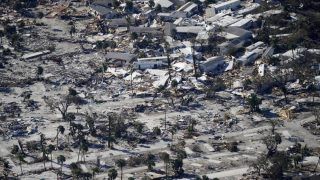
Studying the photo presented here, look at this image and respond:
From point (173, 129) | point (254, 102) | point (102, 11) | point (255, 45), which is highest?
point (102, 11)

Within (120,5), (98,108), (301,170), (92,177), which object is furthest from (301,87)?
(120,5)

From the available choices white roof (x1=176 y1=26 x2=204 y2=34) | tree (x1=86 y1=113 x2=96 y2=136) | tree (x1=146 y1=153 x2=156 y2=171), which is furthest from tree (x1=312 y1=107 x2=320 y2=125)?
white roof (x1=176 y1=26 x2=204 y2=34)

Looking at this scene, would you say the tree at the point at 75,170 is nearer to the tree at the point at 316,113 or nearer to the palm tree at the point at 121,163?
the palm tree at the point at 121,163

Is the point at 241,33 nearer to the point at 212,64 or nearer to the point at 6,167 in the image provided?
the point at 212,64

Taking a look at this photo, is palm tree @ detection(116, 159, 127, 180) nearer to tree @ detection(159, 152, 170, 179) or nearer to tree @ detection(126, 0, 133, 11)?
tree @ detection(159, 152, 170, 179)

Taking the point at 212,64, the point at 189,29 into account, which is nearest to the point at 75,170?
the point at 212,64

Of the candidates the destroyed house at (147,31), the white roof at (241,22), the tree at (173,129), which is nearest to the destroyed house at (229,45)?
the white roof at (241,22)
